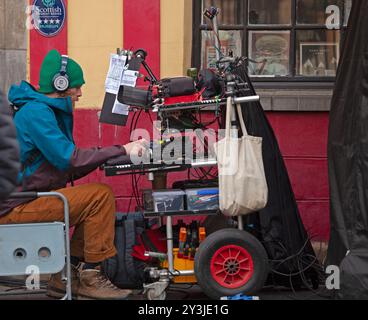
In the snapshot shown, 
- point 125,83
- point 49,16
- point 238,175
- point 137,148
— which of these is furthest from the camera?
point 49,16

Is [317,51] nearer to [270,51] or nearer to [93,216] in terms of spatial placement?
[270,51]

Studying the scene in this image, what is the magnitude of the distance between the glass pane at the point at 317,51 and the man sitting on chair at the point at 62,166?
2809 mm

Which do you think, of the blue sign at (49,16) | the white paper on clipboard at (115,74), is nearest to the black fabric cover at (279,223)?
the white paper on clipboard at (115,74)

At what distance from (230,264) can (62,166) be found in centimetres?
130

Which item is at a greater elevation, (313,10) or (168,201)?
(313,10)

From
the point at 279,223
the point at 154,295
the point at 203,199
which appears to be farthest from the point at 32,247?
the point at 279,223

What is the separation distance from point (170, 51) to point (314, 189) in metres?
1.79

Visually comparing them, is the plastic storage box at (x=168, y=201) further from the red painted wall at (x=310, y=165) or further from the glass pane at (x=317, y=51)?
the glass pane at (x=317, y=51)

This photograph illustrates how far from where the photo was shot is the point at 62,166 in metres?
5.79

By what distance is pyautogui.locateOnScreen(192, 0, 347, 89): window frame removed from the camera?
26.5 feet

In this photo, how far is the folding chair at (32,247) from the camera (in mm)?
5609

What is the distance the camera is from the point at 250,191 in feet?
18.9
